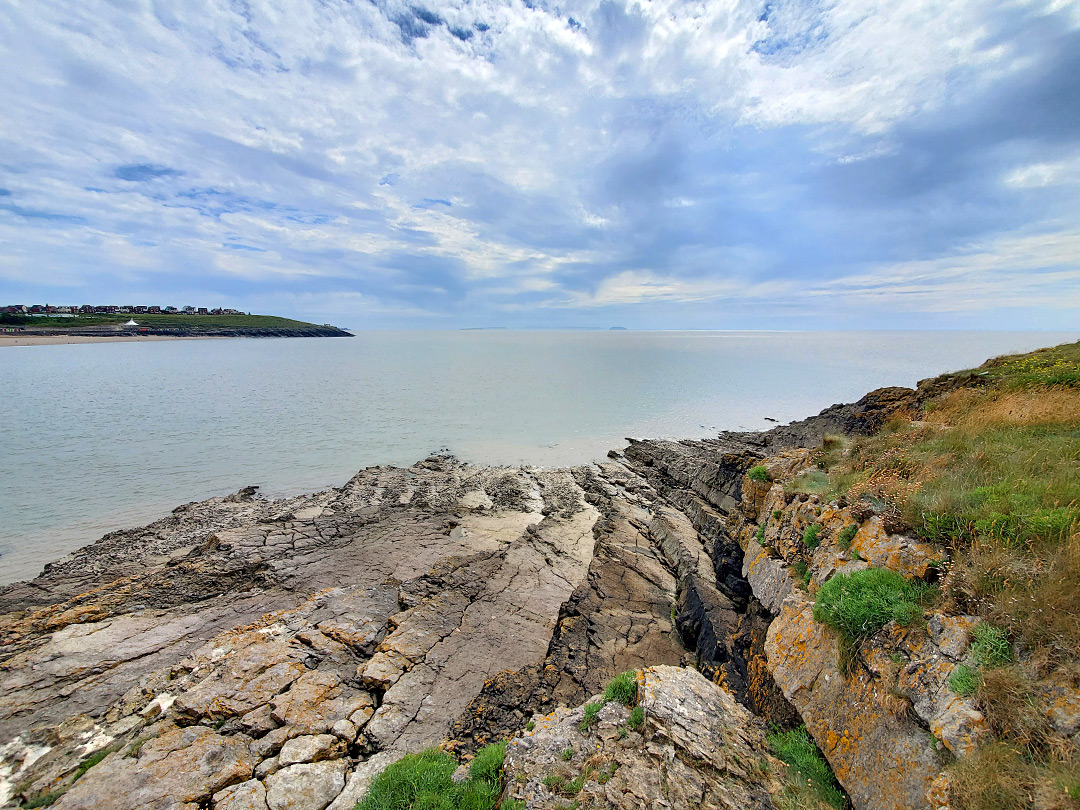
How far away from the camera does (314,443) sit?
97.2 feet

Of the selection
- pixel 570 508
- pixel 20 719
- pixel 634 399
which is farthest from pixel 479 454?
pixel 634 399

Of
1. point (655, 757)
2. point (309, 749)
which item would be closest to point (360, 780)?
point (309, 749)

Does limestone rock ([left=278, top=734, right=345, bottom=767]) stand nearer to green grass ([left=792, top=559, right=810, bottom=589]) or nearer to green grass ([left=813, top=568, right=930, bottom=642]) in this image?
green grass ([left=813, top=568, right=930, bottom=642])

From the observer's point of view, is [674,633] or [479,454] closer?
[674,633]

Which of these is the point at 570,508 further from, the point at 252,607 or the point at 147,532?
the point at 147,532

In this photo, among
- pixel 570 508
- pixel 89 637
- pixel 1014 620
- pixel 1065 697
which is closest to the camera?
pixel 1065 697

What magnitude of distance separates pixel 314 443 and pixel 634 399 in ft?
112

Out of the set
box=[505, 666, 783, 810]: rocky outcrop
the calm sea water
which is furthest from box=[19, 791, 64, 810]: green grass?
the calm sea water

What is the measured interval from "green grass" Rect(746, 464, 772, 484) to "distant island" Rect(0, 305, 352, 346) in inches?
7137

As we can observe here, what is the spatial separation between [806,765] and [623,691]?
2.44 meters

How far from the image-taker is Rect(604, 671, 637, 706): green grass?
6.30 metres

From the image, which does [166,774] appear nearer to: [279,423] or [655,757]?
[655,757]

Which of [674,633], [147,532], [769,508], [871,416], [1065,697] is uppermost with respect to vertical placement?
[871,416]

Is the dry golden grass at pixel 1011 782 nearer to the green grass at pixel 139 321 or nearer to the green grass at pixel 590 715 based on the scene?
the green grass at pixel 590 715
